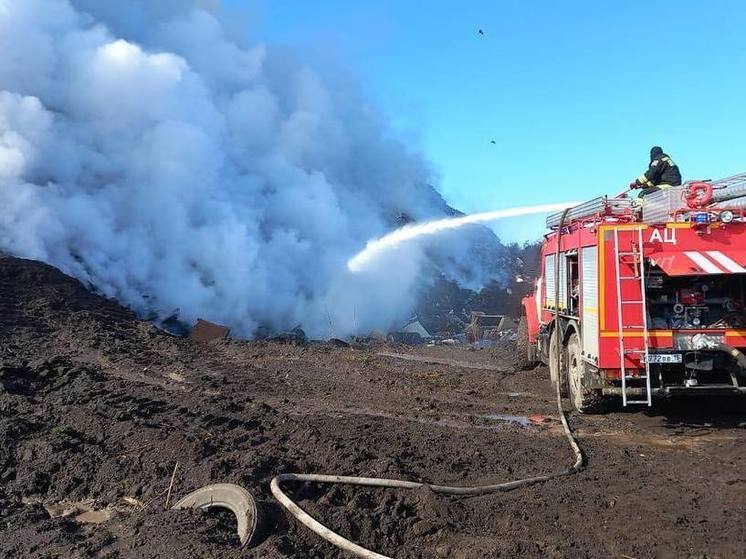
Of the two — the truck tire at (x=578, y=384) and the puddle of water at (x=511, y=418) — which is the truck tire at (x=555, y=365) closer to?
the truck tire at (x=578, y=384)

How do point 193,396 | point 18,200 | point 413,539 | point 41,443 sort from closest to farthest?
point 413,539
point 41,443
point 193,396
point 18,200

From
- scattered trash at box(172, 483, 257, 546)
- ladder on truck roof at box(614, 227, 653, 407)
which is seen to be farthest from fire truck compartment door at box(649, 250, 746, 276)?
scattered trash at box(172, 483, 257, 546)

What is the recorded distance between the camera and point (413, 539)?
4.10 m

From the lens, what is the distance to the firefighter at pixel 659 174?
367 inches

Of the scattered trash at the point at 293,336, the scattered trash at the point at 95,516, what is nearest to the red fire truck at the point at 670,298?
the scattered trash at the point at 95,516

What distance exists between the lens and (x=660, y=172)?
9.41 meters

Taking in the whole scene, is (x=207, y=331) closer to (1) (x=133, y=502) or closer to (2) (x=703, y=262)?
(1) (x=133, y=502)

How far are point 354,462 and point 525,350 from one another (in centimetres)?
889

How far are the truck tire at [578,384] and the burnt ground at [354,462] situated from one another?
0.20 metres

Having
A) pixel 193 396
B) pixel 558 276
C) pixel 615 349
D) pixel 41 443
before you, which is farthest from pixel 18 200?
pixel 615 349

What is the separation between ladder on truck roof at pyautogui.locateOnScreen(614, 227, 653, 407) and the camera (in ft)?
23.2

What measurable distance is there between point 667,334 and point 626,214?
162 centimetres

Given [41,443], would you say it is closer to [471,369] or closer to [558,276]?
[558,276]

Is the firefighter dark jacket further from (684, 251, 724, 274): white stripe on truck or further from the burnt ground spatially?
the burnt ground
